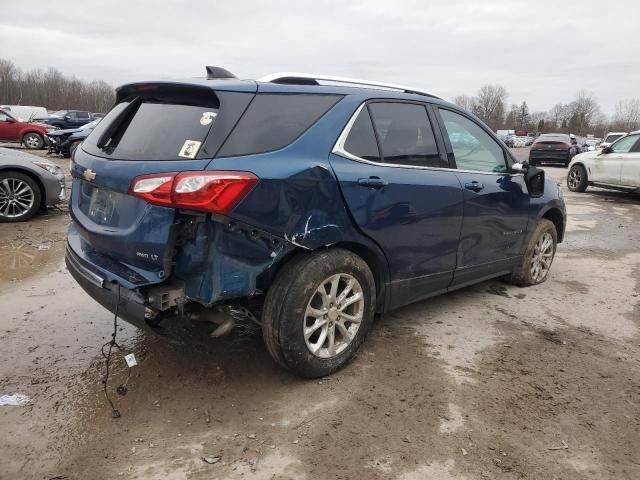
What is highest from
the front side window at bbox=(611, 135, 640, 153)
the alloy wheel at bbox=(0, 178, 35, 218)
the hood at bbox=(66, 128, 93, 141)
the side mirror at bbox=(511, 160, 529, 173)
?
the front side window at bbox=(611, 135, 640, 153)

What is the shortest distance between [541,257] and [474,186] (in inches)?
67.0

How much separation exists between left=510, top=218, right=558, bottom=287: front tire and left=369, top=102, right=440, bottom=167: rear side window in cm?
183

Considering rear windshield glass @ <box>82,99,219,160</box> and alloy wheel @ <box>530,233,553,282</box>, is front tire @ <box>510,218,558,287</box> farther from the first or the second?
rear windshield glass @ <box>82,99,219,160</box>

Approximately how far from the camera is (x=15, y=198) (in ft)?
25.0

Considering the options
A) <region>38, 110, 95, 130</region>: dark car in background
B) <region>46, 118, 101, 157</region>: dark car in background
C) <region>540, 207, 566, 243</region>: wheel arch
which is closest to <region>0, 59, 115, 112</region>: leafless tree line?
<region>38, 110, 95, 130</region>: dark car in background

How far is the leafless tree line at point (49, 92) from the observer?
70.0 meters

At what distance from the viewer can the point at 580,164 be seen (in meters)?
13.7

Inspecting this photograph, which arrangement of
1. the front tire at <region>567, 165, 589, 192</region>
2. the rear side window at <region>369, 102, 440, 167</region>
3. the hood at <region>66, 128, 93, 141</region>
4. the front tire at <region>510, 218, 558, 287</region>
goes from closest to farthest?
1. the rear side window at <region>369, 102, 440, 167</region>
2. the front tire at <region>510, 218, 558, 287</region>
3. the front tire at <region>567, 165, 589, 192</region>
4. the hood at <region>66, 128, 93, 141</region>

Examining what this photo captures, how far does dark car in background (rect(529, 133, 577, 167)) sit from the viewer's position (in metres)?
22.8

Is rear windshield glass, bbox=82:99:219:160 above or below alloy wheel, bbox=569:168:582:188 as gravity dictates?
above

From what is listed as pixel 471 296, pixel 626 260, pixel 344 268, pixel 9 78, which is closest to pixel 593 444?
pixel 344 268

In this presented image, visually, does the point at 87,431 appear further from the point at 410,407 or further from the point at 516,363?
the point at 516,363

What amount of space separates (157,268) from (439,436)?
1.72m

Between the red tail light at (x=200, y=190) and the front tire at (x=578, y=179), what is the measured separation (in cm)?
1313
